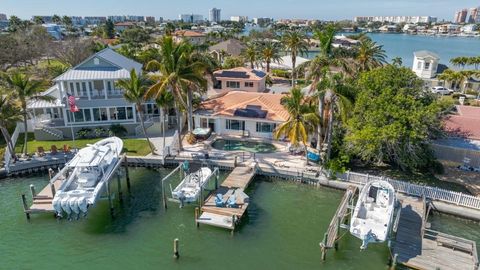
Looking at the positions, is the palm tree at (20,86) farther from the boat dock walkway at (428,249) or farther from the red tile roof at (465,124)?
the red tile roof at (465,124)

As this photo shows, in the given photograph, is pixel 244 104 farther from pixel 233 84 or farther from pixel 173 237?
pixel 173 237

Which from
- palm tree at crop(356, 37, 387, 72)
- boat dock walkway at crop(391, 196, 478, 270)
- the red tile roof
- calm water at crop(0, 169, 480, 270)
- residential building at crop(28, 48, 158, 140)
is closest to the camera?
boat dock walkway at crop(391, 196, 478, 270)

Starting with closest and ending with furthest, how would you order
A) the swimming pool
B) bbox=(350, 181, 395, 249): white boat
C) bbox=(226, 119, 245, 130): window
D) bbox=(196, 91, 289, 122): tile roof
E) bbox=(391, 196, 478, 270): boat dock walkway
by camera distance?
bbox=(391, 196, 478, 270): boat dock walkway, bbox=(350, 181, 395, 249): white boat, the swimming pool, bbox=(196, 91, 289, 122): tile roof, bbox=(226, 119, 245, 130): window

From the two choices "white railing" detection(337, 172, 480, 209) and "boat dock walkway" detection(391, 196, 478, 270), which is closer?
"boat dock walkway" detection(391, 196, 478, 270)

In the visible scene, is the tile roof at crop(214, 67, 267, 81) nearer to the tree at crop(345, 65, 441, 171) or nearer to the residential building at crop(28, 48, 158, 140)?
the residential building at crop(28, 48, 158, 140)

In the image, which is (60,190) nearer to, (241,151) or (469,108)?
(241,151)

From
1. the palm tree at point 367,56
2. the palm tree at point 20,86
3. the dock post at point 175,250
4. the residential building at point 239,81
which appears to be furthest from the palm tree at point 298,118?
the palm tree at point 20,86

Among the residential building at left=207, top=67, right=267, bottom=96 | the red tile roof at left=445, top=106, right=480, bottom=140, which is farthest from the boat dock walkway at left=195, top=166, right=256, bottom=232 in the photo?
the residential building at left=207, top=67, right=267, bottom=96
